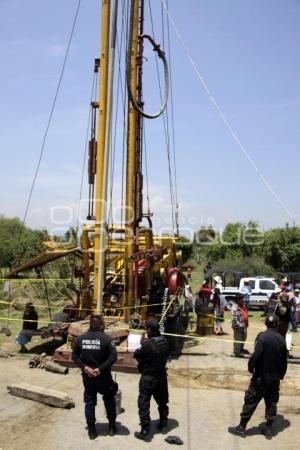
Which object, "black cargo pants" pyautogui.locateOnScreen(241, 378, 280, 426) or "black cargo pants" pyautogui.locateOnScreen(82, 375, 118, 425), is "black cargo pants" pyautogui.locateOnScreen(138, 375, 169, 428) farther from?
"black cargo pants" pyautogui.locateOnScreen(241, 378, 280, 426)

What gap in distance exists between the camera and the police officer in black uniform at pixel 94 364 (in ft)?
21.4

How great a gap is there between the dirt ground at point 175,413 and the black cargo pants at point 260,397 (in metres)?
0.30

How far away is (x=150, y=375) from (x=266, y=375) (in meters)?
1.59

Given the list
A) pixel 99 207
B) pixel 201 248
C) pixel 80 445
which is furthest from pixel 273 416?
pixel 201 248

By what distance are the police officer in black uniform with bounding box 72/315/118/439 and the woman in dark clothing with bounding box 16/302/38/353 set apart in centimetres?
551

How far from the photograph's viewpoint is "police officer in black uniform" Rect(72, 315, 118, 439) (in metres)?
6.53

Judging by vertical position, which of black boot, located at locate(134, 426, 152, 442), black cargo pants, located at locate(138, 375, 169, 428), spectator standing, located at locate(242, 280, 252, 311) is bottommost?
black boot, located at locate(134, 426, 152, 442)

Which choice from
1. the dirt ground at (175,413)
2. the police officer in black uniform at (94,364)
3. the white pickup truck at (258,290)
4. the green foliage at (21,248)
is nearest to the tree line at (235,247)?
the green foliage at (21,248)

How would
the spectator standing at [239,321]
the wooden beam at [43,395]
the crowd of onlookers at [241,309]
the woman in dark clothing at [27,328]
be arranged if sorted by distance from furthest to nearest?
the woman in dark clothing at [27,328] → the spectator standing at [239,321] → the crowd of onlookers at [241,309] → the wooden beam at [43,395]

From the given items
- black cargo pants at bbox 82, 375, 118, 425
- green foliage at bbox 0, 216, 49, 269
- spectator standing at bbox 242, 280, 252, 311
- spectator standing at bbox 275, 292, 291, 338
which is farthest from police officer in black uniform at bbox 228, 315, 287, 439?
green foliage at bbox 0, 216, 49, 269

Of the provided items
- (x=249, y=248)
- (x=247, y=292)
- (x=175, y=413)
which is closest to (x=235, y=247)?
(x=249, y=248)

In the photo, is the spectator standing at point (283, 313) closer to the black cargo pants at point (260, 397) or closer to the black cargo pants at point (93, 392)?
the black cargo pants at point (260, 397)

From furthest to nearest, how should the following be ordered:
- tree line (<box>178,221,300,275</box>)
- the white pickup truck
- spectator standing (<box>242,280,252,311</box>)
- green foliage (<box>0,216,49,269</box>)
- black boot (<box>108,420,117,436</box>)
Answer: tree line (<box>178,221,300,275</box>) → green foliage (<box>0,216,49,269</box>) → the white pickup truck → spectator standing (<box>242,280,252,311</box>) → black boot (<box>108,420,117,436</box>)

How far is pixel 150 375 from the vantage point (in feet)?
22.2
